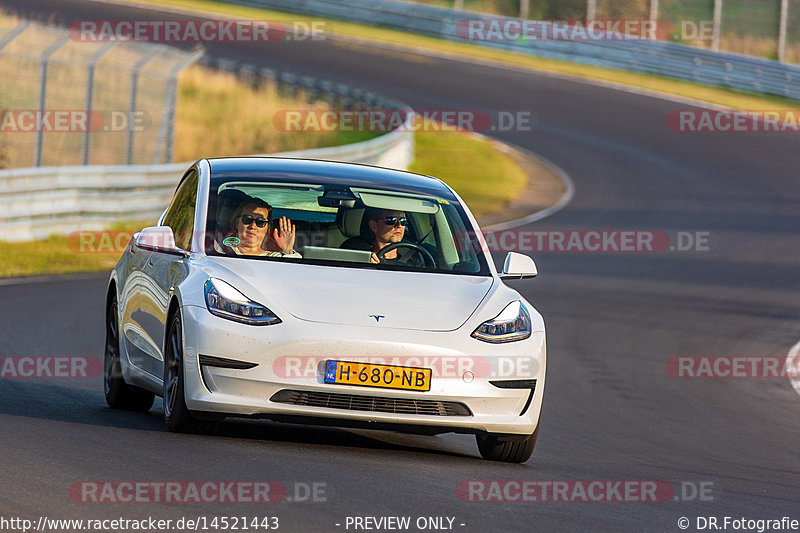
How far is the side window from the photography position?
8188 millimetres

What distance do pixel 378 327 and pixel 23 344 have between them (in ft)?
16.8

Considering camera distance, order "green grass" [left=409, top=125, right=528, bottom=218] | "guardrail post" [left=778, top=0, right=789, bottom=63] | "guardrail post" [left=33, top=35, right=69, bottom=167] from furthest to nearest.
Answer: "guardrail post" [left=778, top=0, right=789, bottom=63]
"green grass" [left=409, top=125, right=528, bottom=218]
"guardrail post" [left=33, top=35, right=69, bottom=167]

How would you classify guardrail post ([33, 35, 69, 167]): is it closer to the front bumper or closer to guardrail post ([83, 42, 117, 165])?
guardrail post ([83, 42, 117, 165])

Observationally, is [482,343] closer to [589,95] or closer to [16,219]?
[16,219]

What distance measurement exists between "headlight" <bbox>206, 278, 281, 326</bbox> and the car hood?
0.04 m

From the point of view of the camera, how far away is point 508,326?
7.48 metres

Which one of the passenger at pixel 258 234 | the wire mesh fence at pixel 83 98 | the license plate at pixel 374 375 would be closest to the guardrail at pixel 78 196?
the wire mesh fence at pixel 83 98

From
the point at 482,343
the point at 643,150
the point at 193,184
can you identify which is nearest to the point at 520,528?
the point at 482,343

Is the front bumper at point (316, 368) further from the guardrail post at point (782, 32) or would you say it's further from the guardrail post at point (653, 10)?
the guardrail post at point (653, 10)

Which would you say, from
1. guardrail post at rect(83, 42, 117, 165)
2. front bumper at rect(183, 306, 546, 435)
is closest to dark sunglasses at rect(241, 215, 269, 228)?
front bumper at rect(183, 306, 546, 435)

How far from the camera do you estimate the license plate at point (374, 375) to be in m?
7.05

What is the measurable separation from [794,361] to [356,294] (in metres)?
8.03

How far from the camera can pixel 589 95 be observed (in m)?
42.1

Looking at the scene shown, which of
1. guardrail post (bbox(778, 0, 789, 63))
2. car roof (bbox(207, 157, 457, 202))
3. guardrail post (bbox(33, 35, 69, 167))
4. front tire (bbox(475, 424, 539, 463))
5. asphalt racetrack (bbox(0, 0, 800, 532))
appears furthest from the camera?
guardrail post (bbox(778, 0, 789, 63))
